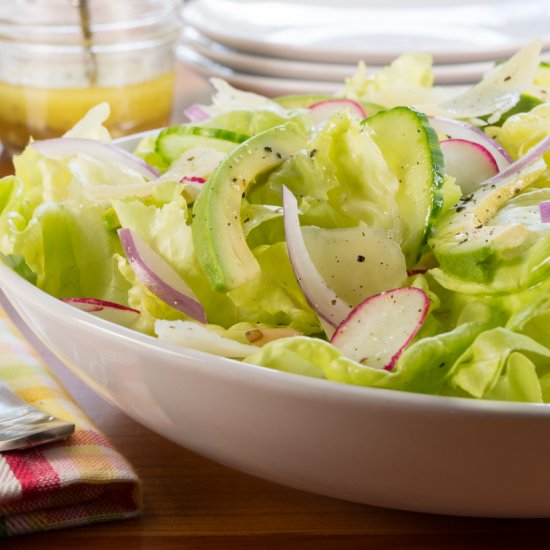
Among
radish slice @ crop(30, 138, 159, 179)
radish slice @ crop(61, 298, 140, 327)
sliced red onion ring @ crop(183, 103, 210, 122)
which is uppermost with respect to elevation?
radish slice @ crop(30, 138, 159, 179)

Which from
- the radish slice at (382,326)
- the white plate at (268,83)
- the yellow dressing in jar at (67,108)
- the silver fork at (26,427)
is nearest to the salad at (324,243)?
the radish slice at (382,326)

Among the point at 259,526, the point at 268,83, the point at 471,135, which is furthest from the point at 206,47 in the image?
the point at 259,526

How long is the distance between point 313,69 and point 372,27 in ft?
1.14

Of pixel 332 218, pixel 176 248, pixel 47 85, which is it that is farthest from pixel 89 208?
pixel 47 85

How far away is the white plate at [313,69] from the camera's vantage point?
2170 millimetres

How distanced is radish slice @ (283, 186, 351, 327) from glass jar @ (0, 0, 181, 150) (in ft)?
3.78

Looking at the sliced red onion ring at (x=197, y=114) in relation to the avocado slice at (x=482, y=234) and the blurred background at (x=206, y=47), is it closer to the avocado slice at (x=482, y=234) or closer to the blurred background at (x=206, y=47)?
the avocado slice at (x=482, y=234)

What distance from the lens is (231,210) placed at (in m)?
0.97

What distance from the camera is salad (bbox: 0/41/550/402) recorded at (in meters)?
0.83

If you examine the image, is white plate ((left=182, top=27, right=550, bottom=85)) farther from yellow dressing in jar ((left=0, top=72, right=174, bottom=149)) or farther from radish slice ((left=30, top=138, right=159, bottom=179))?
radish slice ((left=30, top=138, right=159, bottom=179))

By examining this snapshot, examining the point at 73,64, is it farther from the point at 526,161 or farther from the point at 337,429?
the point at 337,429

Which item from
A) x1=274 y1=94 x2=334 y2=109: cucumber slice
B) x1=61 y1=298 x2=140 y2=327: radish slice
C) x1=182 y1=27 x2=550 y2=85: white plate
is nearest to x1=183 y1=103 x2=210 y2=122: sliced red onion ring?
x1=274 y1=94 x2=334 y2=109: cucumber slice

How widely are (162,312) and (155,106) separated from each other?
1.22 m

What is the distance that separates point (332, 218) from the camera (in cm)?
102
